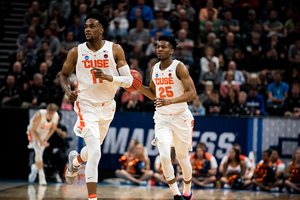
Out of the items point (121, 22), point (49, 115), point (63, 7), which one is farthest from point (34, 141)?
point (63, 7)

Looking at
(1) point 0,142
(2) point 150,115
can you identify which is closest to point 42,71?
(1) point 0,142

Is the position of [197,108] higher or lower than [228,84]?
lower

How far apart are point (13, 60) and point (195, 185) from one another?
719cm

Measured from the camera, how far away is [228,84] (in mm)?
12227

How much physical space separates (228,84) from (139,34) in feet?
12.3

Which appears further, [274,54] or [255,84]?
[274,54]

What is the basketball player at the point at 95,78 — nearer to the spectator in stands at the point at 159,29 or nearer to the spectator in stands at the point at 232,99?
the spectator in stands at the point at 232,99

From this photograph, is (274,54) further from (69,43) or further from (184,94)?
(184,94)

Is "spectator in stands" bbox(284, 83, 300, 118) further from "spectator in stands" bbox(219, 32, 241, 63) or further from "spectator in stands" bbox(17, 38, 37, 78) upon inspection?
"spectator in stands" bbox(17, 38, 37, 78)

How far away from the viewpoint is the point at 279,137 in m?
10.8

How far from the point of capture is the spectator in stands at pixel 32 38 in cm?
1434

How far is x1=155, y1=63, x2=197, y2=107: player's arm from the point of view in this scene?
6281 millimetres

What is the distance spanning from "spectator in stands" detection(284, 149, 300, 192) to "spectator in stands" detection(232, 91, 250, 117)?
172 cm

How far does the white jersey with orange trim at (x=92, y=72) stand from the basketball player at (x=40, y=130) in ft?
15.3
